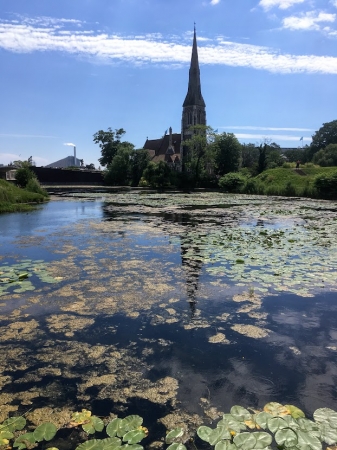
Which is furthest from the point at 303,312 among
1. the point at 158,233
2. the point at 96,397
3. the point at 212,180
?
the point at 212,180

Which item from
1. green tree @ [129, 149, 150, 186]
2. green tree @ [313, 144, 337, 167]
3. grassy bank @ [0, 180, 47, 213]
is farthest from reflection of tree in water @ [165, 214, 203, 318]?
green tree @ [313, 144, 337, 167]

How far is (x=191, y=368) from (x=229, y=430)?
972 millimetres

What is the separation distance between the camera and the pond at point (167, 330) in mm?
3258

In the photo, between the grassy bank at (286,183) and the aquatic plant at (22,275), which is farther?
the grassy bank at (286,183)

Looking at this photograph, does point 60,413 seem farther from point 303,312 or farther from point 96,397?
point 303,312

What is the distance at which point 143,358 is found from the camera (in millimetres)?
3893

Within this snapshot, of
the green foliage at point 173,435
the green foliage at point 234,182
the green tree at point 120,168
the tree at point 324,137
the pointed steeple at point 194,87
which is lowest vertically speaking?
the green foliage at point 173,435

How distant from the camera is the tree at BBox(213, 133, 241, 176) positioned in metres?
60.9

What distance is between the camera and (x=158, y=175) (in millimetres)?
59875

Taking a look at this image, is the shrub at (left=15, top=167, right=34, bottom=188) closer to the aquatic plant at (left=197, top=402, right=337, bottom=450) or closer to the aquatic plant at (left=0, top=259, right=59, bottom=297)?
the aquatic plant at (left=0, top=259, right=59, bottom=297)

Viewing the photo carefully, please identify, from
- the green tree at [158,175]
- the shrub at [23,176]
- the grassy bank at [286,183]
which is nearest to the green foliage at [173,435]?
the grassy bank at [286,183]

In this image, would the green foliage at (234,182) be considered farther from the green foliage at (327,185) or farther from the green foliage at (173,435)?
the green foliage at (173,435)

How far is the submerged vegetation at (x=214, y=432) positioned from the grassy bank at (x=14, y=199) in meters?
18.5

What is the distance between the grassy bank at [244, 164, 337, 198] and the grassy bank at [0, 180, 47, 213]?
21.8 m
